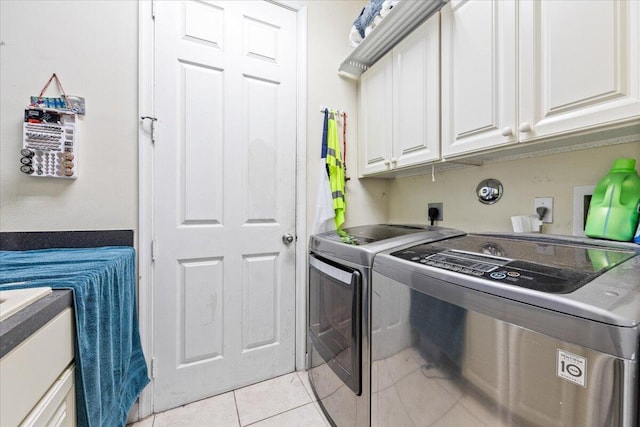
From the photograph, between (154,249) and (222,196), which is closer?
(154,249)

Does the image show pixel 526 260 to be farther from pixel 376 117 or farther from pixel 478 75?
pixel 376 117

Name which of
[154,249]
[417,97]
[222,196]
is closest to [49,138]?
[154,249]

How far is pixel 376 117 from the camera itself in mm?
1768

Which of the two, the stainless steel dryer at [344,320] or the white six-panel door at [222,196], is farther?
the white six-panel door at [222,196]

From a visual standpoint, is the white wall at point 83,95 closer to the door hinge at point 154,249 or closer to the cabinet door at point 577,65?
the door hinge at point 154,249

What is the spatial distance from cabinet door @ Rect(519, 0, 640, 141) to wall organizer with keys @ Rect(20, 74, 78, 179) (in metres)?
1.99

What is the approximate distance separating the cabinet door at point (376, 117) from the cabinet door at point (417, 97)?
60mm

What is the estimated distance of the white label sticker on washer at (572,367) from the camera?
1.60 ft

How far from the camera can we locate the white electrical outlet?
1185 mm

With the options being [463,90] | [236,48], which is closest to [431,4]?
[463,90]

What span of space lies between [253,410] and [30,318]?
1302 mm

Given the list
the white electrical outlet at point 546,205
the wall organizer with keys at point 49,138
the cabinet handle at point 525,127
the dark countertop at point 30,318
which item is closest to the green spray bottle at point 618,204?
the white electrical outlet at point 546,205

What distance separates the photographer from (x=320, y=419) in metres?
1.38

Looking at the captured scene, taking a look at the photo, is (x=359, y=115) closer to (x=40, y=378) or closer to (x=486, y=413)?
(x=486, y=413)
